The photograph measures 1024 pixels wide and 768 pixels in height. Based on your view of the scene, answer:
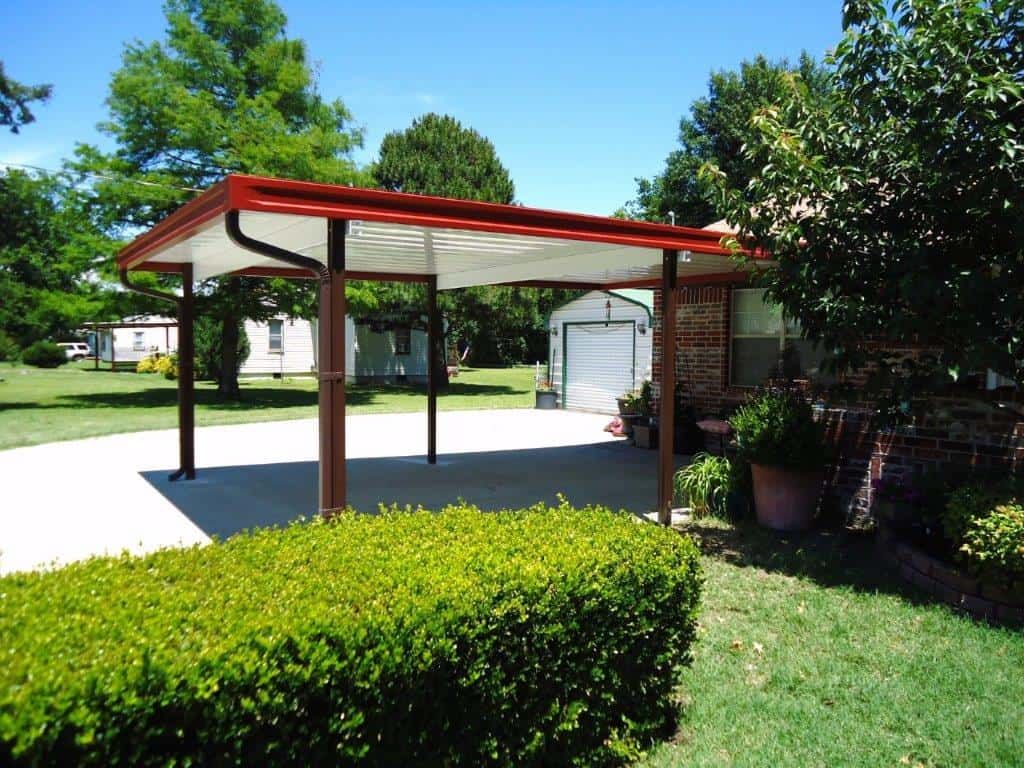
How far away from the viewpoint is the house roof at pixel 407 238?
4785 mm

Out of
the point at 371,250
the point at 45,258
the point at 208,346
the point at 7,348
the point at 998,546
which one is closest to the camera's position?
the point at 998,546

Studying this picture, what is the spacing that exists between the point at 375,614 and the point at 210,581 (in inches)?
28.7

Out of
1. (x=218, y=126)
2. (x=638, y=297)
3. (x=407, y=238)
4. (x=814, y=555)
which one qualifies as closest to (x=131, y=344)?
(x=218, y=126)

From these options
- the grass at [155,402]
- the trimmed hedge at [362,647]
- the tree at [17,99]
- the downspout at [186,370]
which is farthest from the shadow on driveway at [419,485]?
the tree at [17,99]

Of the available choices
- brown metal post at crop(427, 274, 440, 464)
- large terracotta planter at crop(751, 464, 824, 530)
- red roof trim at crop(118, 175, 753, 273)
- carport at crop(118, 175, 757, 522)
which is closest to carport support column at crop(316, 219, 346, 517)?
carport at crop(118, 175, 757, 522)

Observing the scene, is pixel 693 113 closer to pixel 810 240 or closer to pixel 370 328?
pixel 370 328

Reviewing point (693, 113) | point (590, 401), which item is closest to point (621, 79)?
point (590, 401)

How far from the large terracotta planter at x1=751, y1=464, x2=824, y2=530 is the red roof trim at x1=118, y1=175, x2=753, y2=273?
6.63 ft

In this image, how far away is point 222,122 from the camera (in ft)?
66.3

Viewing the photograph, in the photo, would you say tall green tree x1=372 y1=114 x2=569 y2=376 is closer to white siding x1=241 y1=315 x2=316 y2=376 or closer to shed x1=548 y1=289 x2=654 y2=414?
shed x1=548 y1=289 x2=654 y2=414

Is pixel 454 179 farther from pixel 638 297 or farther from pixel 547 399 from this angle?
pixel 638 297

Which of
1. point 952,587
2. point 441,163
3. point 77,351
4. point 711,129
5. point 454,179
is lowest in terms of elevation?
point 952,587

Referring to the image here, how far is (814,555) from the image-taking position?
629cm

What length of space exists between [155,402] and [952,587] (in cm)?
2095
